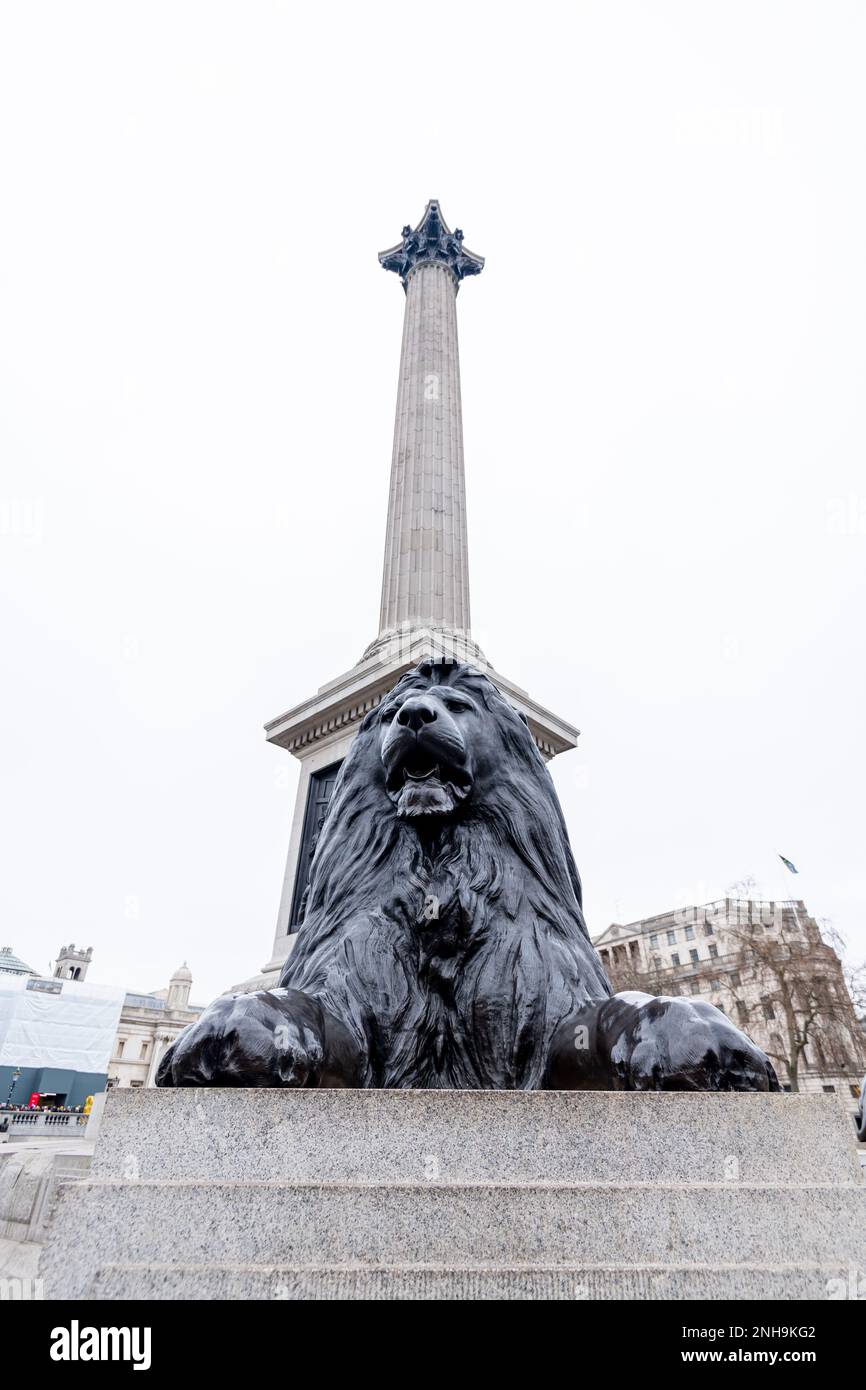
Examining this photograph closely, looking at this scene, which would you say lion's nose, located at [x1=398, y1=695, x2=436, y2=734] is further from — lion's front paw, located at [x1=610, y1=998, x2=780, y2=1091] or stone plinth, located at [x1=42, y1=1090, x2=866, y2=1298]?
stone plinth, located at [x1=42, y1=1090, x2=866, y2=1298]

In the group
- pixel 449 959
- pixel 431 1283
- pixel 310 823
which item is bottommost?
pixel 431 1283

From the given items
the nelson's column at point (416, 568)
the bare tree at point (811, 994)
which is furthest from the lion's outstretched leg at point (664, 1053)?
the bare tree at point (811, 994)

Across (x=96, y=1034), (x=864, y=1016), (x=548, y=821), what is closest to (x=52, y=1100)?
(x=96, y=1034)

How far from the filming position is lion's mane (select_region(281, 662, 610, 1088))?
2572mm

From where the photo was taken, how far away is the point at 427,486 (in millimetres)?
13375

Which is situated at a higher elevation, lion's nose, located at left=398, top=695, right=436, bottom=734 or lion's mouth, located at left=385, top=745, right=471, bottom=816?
lion's nose, located at left=398, top=695, right=436, bottom=734

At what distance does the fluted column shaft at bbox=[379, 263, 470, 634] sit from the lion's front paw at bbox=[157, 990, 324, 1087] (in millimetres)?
9367

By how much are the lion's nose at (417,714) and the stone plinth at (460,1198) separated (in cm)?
136

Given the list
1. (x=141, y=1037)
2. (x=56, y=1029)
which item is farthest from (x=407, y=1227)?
(x=141, y=1037)

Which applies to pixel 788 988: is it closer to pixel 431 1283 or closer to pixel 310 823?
pixel 310 823

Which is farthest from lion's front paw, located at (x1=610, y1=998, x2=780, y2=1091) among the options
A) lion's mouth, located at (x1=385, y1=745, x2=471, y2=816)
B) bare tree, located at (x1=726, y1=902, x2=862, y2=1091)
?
bare tree, located at (x1=726, y1=902, x2=862, y2=1091)

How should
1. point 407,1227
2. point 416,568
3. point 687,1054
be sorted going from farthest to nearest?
point 416,568
point 687,1054
point 407,1227

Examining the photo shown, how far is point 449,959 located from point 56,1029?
29.2 metres

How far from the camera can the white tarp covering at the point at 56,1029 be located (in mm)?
26031
